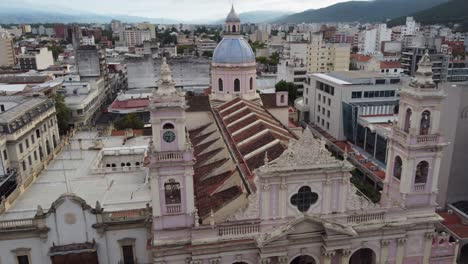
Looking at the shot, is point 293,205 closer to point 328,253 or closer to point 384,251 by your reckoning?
point 328,253

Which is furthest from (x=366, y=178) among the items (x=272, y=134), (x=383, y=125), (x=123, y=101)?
(x=123, y=101)

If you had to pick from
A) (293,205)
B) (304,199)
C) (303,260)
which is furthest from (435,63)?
(293,205)

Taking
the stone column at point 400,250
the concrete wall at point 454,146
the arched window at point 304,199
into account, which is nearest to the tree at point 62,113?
the arched window at point 304,199

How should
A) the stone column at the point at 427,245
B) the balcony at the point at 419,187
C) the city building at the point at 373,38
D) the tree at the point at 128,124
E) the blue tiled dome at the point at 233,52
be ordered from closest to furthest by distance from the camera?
the balcony at the point at 419,187, the stone column at the point at 427,245, the blue tiled dome at the point at 233,52, the tree at the point at 128,124, the city building at the point at 373,38

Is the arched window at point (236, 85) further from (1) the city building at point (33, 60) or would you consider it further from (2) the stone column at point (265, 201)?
(1) the city building at point (33, 60)

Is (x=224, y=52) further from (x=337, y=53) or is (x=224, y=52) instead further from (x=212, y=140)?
(x=337, y=53)

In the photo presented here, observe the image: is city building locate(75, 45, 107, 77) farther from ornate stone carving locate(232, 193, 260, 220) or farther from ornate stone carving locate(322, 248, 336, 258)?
ornate stone carving locate(322, 248, 336, 258)
